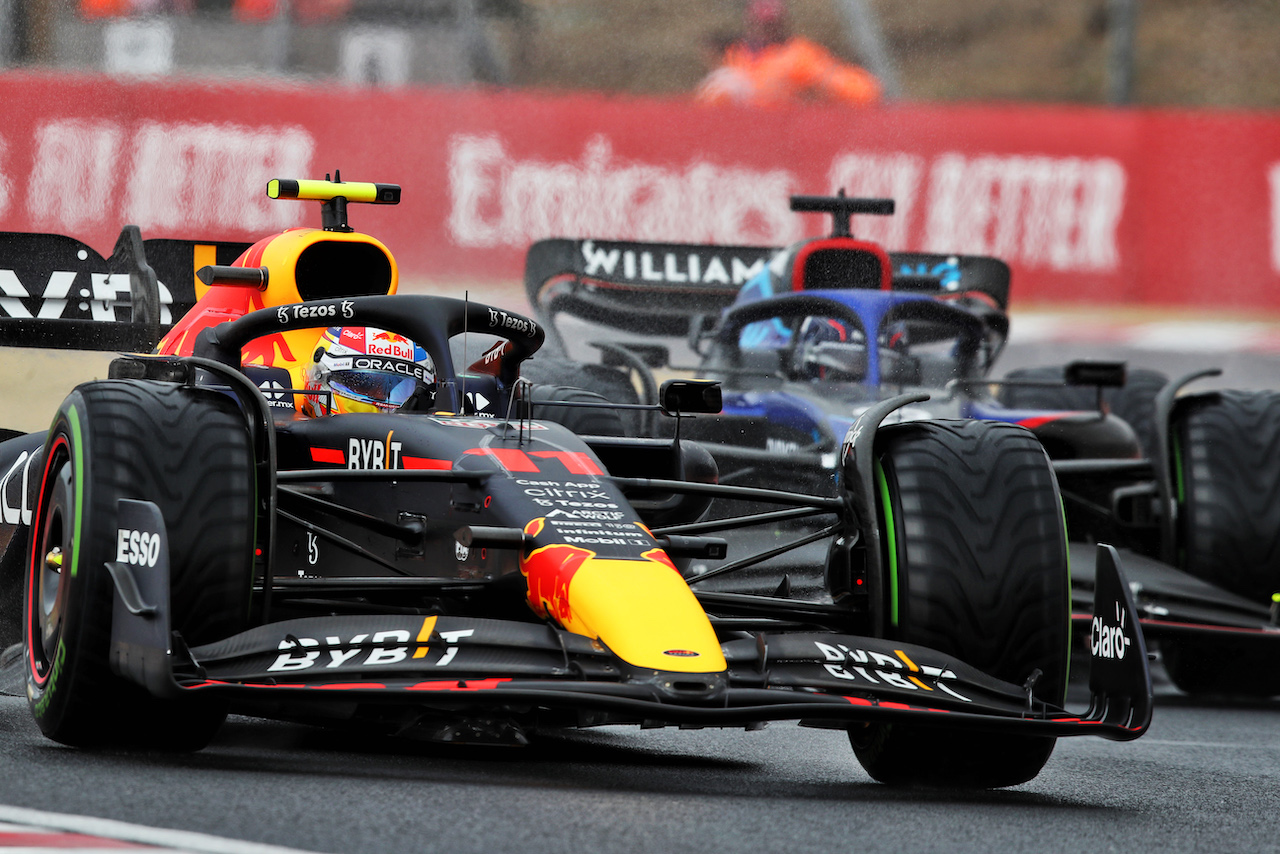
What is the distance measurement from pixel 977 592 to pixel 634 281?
575 centimetres

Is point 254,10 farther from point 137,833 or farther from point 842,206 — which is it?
point 137,833

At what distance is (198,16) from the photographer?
41.4 feet

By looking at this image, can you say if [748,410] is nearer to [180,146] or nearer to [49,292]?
[49,292]

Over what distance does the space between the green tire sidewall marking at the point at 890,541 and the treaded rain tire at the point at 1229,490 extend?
129 inches

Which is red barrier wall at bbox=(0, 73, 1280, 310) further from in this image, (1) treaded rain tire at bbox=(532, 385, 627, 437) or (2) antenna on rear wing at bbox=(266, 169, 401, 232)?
(1) treaded rain tire at bbox=(532, 385, 627, 437)

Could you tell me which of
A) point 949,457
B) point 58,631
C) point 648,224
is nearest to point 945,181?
point 648,224

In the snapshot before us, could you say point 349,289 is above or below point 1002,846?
above

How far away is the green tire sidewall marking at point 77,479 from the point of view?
425cm

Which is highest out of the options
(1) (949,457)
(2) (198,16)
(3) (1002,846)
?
(2) (198,16)

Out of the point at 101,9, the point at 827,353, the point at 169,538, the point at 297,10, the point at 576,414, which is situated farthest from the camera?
the point at 297,10

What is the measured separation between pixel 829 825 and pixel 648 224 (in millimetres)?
9927

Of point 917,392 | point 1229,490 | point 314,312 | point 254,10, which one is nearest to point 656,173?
point 254,10

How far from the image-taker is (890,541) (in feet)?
15.3

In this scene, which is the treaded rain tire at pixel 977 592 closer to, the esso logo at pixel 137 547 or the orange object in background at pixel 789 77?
the esso logo at pixel 137 547
